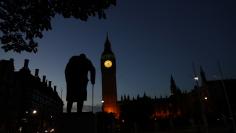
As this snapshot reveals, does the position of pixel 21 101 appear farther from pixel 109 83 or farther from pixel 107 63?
pixel 107 63

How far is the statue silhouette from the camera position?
34.0 ft

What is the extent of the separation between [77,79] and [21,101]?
52.0m

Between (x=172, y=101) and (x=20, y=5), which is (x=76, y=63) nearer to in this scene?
(x=20, y=5)

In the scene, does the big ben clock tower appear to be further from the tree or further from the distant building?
the tree

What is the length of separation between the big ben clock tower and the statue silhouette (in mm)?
75627

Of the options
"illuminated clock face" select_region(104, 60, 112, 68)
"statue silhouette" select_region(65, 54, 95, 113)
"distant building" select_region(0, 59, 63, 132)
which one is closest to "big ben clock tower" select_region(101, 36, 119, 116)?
"illuminated clock face" select_region(104, 60, 112, 68)

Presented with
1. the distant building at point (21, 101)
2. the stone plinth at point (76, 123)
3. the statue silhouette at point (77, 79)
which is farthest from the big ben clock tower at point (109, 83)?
the stone plinth at point (76, 123)

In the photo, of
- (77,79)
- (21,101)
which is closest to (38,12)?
(77,79)

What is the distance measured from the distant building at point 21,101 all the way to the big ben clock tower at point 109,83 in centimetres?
1907

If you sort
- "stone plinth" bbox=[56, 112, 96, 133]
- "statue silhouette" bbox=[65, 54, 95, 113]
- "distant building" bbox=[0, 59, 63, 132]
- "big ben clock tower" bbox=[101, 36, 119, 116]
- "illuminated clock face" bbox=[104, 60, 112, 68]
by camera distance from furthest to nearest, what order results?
"illuminated clock face" bbox=[104, 60, 112, 68], "big ben clock tower" bbox=[101, 36, 119, 116], "distant building" bbox=[0, 59, 63, 132], "statue silhouette" bbox=[65, 54, 95, 113], "stone plinth" bbox=[56, 112, 96, 133]

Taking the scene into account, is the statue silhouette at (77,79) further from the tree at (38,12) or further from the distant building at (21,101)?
the distant building at (21,101)

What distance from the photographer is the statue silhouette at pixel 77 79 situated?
10.4 meters

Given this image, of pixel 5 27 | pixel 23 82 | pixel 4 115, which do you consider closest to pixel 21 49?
pixel 5 27

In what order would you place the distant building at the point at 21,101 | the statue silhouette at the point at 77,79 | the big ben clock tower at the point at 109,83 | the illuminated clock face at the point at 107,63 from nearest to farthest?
1. the statue silhouette at the point at 77,79
2. the distant building at the point at 21,101
3. the big ben clock tower at the point at 109,83
4. the illuminated clock face at the point at 107,63
